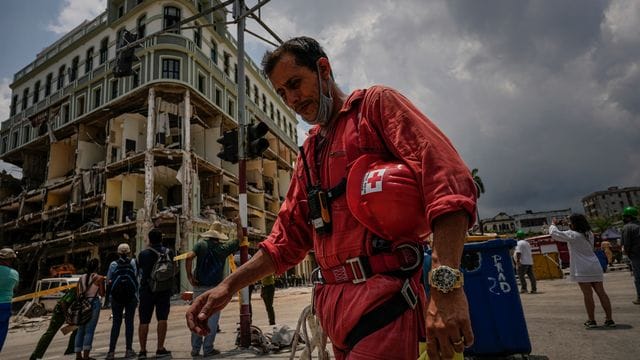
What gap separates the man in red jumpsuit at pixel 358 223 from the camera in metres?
1.10

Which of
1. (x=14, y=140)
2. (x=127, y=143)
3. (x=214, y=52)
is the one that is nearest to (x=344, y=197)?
(x=127, y=143)

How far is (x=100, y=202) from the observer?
27125mm

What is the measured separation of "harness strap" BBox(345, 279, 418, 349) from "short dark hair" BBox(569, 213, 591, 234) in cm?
573

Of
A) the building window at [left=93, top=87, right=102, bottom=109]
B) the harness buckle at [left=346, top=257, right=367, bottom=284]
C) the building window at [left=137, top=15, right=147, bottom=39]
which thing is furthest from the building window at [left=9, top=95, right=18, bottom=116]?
the harness buckle at [left=346, top=257, right=367, bottom=284]

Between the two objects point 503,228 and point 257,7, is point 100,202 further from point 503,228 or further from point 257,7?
point 503,228

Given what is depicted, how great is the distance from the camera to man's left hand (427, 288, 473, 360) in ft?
3.28

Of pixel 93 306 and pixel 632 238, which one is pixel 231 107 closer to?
pixel 93 306

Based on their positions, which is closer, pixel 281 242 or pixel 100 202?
pixel 281 242

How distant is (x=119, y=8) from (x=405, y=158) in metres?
37.4

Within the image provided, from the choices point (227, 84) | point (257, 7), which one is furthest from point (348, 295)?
point (227, 84)

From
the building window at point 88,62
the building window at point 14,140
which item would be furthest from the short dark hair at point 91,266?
the building window at point 14,140

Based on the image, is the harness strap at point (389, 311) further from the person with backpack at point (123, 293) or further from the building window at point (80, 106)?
the building window at point (80, 106)

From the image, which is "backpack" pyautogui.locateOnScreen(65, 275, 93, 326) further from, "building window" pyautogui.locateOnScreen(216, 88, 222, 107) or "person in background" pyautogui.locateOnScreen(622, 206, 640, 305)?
"building window" pyautogui.locateOnScreen(216, 88, 222, 107)

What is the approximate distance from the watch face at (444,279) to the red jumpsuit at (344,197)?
148 millimetres
